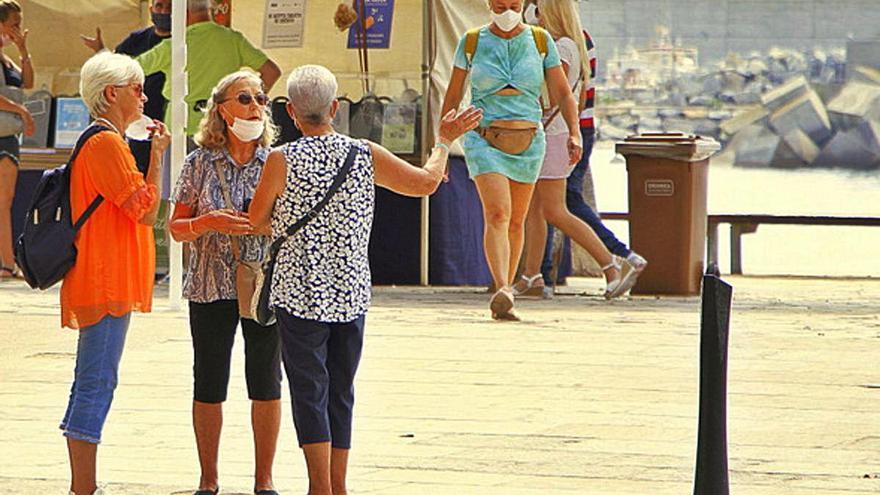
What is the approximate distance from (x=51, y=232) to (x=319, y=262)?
91 cm

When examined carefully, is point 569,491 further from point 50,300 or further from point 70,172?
point 50,300

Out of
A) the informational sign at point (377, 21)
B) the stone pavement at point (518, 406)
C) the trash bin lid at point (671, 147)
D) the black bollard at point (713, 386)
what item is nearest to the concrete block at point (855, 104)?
the trash bin lid at point (671, 147)

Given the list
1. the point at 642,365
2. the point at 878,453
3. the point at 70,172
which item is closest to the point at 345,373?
the point at 70,172

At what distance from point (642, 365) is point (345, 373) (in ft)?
14.0

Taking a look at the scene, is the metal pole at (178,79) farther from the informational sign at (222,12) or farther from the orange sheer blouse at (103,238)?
the orange sheer blouse at (103,238)

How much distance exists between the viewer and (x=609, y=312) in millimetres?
14062

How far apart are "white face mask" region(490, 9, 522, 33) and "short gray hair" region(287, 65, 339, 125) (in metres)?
5.87

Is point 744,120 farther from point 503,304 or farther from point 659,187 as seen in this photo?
point 503,304

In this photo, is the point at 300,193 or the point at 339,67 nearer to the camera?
the point at 300,193

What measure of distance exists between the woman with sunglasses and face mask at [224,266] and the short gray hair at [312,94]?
0.44 m

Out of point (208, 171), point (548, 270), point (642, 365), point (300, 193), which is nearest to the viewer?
point (300, 193)

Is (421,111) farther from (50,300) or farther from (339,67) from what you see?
(50,300)

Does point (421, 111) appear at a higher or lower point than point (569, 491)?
higher

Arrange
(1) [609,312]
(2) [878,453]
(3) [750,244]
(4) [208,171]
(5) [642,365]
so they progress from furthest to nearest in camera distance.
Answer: (3) [750,244] → (1) [609,312] → (5) [642,365] → (2) [878,453] → (4) [208,171]
